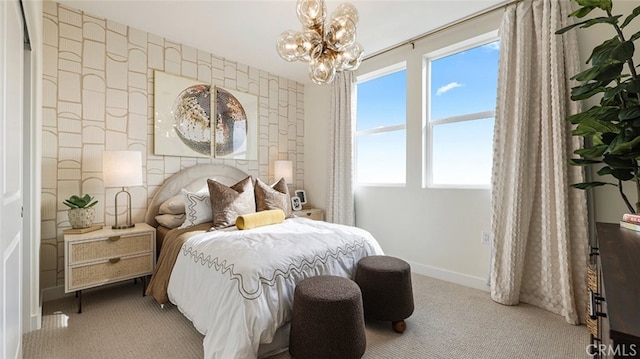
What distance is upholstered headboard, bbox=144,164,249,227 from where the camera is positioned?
291 cm

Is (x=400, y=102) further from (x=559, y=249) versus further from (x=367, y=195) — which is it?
(x=559, y=249)

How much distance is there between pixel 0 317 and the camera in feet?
3.09

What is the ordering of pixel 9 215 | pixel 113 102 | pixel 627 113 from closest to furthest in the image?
pixel 9 215, pixel 627 113, pixel 113 102

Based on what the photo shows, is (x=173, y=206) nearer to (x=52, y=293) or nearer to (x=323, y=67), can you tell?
(x=52, y=293)

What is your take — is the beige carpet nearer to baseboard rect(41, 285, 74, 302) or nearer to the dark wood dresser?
baseboard rect(41, 285, 74, 302)

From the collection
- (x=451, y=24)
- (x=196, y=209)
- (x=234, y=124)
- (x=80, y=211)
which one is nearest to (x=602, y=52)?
(x=451, y=24)

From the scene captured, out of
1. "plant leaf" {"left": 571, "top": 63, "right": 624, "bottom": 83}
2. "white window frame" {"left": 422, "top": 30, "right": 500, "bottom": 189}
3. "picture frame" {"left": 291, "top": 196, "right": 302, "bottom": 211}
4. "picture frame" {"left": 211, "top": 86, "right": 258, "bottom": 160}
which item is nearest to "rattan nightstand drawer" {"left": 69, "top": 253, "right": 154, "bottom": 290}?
"picture frame" {"left": 211, "top": 86, "right": 258, "bottom": 160}

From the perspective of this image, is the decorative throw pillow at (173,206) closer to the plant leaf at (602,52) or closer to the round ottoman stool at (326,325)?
the round ottoman stool at (326,325)

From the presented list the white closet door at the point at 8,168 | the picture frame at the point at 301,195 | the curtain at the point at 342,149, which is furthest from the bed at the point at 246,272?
the picture frame at the point at 301,195

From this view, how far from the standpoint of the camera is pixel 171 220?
275 cm

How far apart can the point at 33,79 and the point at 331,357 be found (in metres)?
2.74

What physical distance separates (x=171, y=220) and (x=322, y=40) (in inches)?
85.7

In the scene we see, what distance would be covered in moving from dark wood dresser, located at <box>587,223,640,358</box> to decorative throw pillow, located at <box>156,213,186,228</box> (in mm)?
2955

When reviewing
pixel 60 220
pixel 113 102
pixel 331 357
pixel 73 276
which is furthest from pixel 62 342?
pixel 113 102
